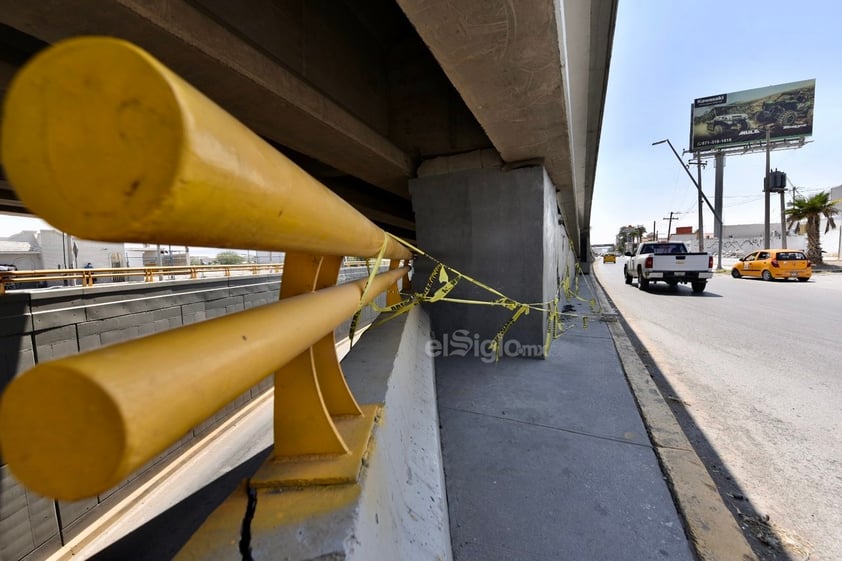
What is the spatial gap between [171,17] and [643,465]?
4.12 metres

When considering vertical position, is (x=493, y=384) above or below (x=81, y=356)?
below

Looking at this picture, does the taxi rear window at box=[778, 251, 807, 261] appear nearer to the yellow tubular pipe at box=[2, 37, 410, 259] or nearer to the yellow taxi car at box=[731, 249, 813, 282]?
the yellow taxi car at box=[731, 249, 813, 282]

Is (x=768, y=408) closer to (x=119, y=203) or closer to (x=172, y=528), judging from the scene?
(x=119, y=203)

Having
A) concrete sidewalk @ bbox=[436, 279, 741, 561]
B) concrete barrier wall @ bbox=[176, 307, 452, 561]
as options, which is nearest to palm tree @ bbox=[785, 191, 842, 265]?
concrete sidewalk @ bbox=[436, 279, 741, 561]

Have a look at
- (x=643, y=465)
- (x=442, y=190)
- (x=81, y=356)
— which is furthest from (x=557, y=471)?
(x=442, y=190)

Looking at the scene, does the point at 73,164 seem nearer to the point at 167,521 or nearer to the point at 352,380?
the point at 352,380

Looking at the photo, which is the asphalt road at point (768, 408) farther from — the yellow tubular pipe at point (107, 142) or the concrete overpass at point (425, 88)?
the yellow tubular pipe at point (107, 142)

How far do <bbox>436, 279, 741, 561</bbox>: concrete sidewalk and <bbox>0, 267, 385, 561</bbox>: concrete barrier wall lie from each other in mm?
4145

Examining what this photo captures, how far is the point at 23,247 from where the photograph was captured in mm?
34875

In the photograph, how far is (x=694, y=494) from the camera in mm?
2197

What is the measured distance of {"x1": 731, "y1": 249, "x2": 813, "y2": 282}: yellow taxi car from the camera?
18.5m

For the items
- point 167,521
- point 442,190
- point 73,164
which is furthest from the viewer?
point 442,190

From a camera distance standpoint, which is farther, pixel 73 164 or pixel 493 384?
pixel 493 384

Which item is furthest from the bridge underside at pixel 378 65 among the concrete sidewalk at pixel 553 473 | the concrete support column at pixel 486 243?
the concrete sidewalk at pixel 553 473
